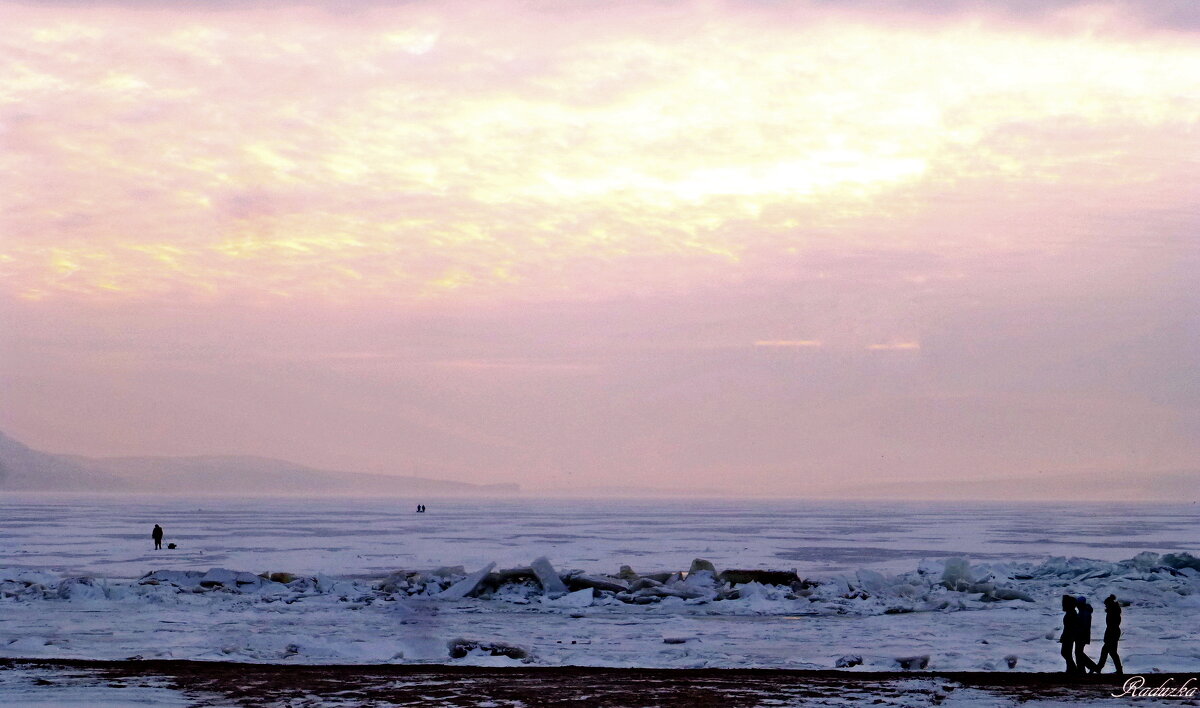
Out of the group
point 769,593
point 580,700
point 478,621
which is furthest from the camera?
point 769,593

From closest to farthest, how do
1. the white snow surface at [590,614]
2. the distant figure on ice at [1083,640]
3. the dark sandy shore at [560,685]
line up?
the dark sandy shore at [560,685]
the distant figure on ice at [1083,640]
the white snow surface at [590,614]

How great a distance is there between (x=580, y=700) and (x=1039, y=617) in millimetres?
14735

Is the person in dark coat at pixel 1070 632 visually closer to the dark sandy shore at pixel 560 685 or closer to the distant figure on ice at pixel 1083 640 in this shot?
the distant figure on ice at pixel 1083 640

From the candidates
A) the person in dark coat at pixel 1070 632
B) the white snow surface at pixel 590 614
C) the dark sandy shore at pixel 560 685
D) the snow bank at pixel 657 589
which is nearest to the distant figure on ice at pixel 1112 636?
the person in dark coat at pixel 1070 632

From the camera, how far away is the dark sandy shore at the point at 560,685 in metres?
14.3

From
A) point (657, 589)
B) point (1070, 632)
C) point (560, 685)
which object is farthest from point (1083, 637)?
point (657, 589)

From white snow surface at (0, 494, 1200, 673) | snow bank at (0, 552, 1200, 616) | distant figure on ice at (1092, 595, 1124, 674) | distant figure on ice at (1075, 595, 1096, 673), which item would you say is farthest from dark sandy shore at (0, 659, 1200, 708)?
snow bank at (0, 552, 1200, 616)

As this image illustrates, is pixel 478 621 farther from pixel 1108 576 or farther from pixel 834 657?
pixel 1108 576

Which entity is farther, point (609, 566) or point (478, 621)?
point (609, 566)

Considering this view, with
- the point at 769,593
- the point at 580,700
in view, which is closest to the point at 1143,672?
the point at 580,700

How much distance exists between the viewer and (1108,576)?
32.5 m

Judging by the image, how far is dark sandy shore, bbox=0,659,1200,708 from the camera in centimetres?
1429

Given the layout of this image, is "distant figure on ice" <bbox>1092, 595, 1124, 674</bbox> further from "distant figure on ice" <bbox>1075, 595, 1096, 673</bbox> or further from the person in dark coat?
the person in dark coat

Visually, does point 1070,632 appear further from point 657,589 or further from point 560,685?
point 657,589
